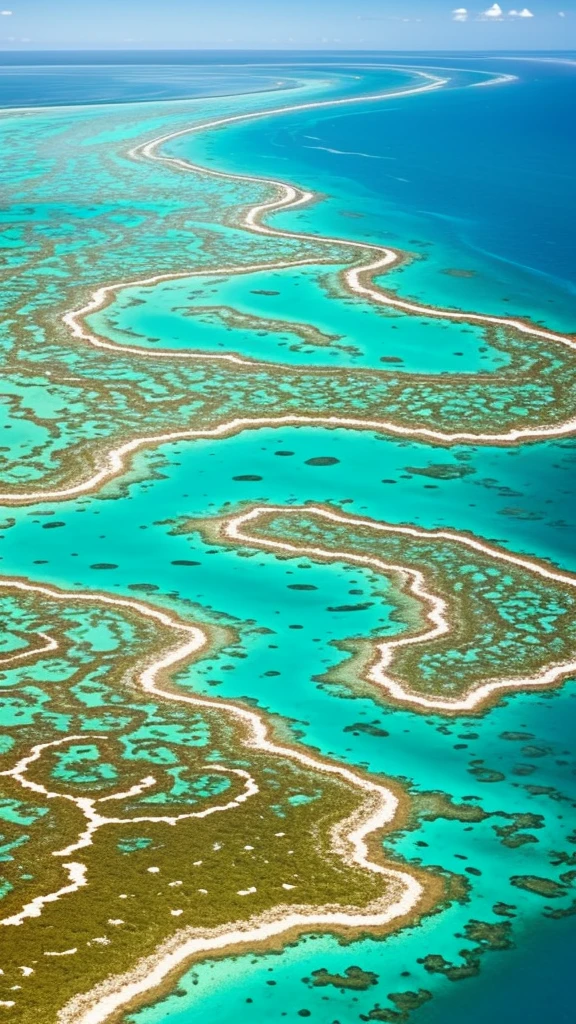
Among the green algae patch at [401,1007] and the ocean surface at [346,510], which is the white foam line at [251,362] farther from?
the green algae patch at [401,1007]

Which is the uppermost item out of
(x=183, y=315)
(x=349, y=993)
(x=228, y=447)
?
(x=183, y=315)

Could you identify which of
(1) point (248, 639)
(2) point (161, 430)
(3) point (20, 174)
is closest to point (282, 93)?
(3) point (20, 174)

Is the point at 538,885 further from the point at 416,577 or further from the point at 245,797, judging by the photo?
the point at 416,577

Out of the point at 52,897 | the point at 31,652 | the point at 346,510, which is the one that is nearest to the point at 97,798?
the point at 52,897

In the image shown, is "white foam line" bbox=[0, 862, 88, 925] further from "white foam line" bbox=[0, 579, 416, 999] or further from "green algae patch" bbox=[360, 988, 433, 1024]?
"green algae patch" bbox=[360, 988, 433, 1024]

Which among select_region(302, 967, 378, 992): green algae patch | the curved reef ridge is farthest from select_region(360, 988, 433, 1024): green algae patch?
the curved reef ridge

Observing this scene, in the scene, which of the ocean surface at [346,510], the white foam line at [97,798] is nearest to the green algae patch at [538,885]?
the ocean surface at [346,510]

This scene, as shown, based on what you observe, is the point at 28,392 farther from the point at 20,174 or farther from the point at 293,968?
the point at 20,174
